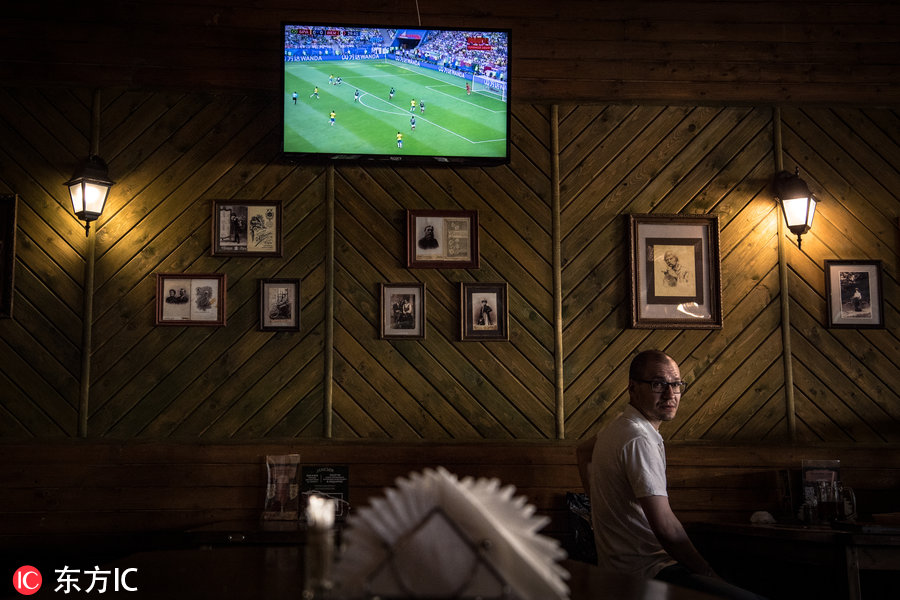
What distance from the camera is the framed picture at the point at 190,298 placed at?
4.89 m

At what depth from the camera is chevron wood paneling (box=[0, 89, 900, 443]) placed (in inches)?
191

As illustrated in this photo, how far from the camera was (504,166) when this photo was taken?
16.9 feet

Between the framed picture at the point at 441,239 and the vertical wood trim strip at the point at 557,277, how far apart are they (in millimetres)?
486

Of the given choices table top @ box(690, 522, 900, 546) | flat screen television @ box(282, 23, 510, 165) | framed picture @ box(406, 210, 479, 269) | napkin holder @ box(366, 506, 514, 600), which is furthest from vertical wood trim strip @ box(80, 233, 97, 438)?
napkin holder @ box(366, 506, 514, 600)

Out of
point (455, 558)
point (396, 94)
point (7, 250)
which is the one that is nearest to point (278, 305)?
point (396, 94)

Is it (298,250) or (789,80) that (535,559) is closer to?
(298,250)

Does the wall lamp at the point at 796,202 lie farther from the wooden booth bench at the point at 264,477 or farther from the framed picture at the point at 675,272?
the wooden booth bench at the point at 264,477

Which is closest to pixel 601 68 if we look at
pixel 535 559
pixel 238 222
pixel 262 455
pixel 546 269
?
pixel 546 269

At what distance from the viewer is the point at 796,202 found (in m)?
5.03

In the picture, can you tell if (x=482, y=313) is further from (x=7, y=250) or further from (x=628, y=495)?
(x=7, y=250)

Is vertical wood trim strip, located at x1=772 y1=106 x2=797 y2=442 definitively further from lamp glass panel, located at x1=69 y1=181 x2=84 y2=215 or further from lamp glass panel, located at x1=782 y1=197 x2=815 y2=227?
lamp glass panel, located at x1=69 y1=181 x2=84 y2=215

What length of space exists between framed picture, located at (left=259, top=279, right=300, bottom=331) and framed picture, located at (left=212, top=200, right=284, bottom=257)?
189 mm

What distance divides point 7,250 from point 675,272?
12.9ft

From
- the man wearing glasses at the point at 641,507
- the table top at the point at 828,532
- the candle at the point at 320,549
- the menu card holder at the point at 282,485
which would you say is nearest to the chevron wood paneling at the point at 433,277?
the menu card holder at the point at 282,485
